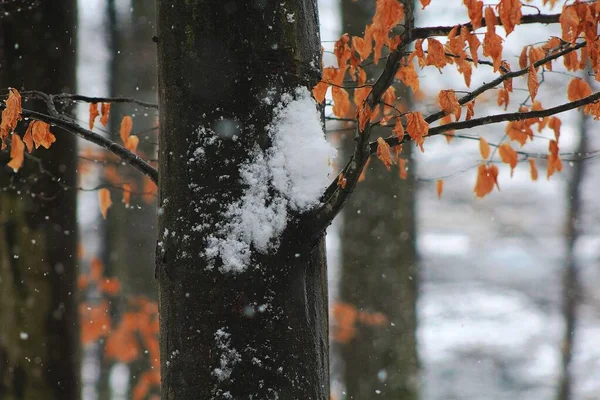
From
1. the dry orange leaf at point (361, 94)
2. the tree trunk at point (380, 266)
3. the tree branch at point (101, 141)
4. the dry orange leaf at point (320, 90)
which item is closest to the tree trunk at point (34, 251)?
the tree branch at point (101, 141)

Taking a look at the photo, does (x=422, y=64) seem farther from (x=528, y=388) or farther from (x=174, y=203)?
(x=528, y=388)

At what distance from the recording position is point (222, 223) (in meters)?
1.77

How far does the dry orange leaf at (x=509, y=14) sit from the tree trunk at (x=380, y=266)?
4.87m

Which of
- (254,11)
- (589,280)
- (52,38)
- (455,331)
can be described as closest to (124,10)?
(52,38)

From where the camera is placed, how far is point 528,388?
14133mm

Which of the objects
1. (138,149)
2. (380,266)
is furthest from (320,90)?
(138,149)

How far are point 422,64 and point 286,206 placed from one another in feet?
2.29

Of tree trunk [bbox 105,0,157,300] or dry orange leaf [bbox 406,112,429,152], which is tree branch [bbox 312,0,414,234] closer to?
dry orange leaf [bbox 406,112,429,152]

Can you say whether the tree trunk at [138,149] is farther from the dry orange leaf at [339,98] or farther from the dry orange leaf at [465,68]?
the dry orange leaf at [465,68]

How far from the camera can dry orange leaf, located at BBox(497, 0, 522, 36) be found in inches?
60.9

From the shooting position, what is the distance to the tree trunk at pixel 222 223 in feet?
5.73

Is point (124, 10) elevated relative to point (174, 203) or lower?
elevated

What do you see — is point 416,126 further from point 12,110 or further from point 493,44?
point 12,110

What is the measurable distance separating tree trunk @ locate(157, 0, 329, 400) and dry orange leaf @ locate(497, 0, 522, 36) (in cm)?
62
